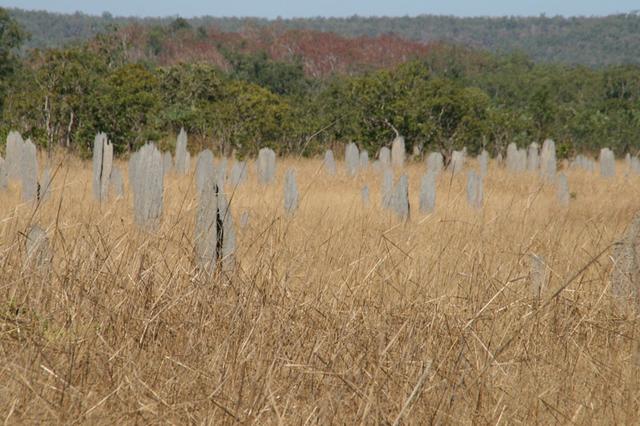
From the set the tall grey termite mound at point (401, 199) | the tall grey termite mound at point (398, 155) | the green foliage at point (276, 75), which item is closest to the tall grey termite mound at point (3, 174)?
the tall grey termite mound at point (401, 199)

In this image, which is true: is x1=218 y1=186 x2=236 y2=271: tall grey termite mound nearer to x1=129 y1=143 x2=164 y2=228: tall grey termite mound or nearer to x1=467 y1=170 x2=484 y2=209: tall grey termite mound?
x1=129 y1=143 x2=164 y2=228: tall grey termite mound

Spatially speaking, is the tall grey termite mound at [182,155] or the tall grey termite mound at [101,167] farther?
the tall grey termite mound at [182,155]

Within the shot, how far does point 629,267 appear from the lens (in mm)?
3619

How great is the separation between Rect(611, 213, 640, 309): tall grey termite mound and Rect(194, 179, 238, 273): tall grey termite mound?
1549 millimetres

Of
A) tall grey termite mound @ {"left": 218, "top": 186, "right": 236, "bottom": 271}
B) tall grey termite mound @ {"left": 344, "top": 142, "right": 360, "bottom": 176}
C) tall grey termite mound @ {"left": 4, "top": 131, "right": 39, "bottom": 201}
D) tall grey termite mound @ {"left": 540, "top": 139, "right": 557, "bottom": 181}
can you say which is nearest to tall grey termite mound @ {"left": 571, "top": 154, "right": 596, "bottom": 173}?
tall grey termite mound @ {"left": 540, "top": 139, "right": 557, "bottom": 181}

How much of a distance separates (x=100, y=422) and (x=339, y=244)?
3109mm

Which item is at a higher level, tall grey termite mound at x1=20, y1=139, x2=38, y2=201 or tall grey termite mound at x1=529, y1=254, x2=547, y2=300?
tall grey termite mound at x1=529, y1=254, x2=547, y2=300

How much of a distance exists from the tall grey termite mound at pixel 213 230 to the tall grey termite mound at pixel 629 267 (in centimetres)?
155

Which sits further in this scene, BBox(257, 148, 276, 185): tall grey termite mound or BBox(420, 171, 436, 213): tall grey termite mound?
BBox(257, 148, 276, 185): tall grey termite mound

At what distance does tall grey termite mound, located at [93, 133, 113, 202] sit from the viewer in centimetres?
816

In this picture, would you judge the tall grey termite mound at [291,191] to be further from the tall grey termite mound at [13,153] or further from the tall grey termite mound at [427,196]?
the tall grey termite mound at [13,153]

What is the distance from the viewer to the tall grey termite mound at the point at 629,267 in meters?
3.53

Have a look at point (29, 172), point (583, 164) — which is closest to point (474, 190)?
Result: point (29, 172)

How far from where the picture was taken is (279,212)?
818 cm
